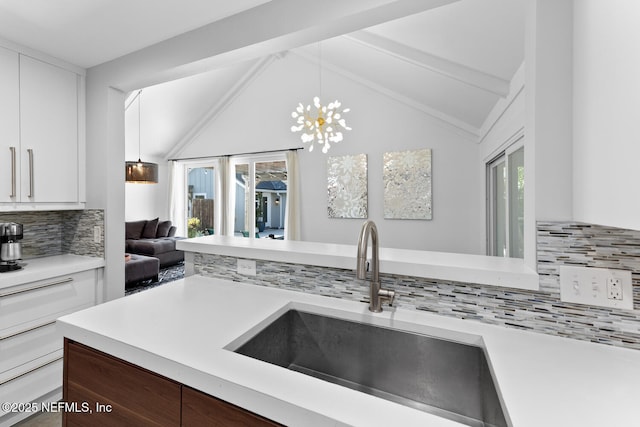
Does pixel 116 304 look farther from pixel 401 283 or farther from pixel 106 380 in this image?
pixel 401 283

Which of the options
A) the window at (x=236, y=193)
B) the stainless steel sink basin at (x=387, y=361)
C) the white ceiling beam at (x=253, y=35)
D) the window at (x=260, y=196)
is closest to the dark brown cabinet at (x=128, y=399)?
the stainless steel sink basin at (x=387, y=361)

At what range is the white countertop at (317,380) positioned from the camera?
66 cm

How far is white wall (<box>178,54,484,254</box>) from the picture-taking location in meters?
4.07

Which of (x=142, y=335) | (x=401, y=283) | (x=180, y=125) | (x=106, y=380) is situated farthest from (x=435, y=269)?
(x=180, y=125)

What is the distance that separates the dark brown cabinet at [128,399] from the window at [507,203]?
227cm

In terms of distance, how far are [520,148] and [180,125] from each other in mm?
5723

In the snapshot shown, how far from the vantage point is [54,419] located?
1873 millimetres

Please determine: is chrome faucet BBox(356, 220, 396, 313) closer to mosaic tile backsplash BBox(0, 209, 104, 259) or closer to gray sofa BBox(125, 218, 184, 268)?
mosaic tile backsplash BBox(0, 209, 104, 259)

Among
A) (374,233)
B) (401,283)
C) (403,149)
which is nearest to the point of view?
(374,233)

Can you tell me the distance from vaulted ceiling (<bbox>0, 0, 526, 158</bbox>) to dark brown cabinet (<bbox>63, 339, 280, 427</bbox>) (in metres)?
1.66

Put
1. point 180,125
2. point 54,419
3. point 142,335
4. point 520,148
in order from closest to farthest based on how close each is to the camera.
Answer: point 142,335 → point 54,419 → point 520,148 → point 180,125

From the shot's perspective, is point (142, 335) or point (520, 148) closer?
point (142, 335)

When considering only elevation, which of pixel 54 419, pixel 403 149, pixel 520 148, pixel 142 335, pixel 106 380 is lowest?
pixel 54 419

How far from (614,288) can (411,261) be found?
595 millimetres
